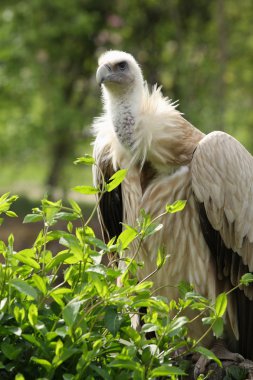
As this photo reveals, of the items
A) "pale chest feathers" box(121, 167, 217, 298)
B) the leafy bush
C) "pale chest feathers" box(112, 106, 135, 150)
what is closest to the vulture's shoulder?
"pale chest feathers" box(121, 167, 217, 298)

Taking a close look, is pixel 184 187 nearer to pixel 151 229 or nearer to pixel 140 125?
pixel 140 125

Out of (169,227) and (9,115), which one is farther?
(9,115)

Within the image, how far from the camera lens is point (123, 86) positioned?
5.38 meters

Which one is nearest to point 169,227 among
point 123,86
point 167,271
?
point 167,271

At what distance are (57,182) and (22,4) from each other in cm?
322

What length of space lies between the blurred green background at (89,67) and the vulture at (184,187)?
27.3ft

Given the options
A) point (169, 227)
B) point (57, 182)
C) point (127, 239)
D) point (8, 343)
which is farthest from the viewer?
point (57, 182)

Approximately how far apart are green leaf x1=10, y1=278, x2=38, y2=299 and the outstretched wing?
2.01m

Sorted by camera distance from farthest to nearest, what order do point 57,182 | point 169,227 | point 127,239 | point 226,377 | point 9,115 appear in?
1. point 57,182
2. point 9,115
3. point 169,227
4. point 226,377
5. point 127,239

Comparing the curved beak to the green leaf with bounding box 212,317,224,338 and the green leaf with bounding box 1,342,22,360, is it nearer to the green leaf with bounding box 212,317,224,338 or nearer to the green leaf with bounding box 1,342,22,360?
the green leaf with bounding box 212,317,224,338

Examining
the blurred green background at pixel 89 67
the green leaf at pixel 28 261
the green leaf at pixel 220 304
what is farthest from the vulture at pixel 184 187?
the blurred green background at pixel 89 67

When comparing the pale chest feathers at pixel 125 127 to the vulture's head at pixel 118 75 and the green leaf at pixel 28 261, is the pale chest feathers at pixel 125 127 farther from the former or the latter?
the green leaf at pixel 28 261

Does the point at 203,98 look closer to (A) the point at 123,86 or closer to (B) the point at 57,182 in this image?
(B) the point at 57,182

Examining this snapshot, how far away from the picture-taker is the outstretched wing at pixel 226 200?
498 centimetres
